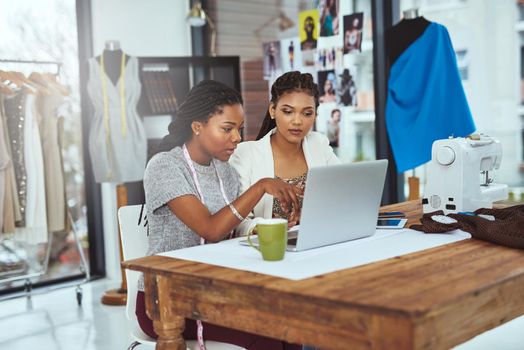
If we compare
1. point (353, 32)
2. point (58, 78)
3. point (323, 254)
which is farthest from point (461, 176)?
point (58, 78)

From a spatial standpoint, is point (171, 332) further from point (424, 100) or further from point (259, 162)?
point (424, 100)

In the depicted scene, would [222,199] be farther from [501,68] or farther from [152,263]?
[501,68]

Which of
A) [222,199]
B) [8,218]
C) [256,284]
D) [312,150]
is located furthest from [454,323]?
[8,218]

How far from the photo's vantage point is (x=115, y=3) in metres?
4.86

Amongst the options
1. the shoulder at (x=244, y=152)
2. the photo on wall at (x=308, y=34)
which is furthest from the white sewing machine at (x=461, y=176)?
the photo on wall at (x=308, y=34)

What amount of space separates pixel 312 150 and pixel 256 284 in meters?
1.28

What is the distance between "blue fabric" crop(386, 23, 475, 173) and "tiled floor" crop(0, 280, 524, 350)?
101 centimetres

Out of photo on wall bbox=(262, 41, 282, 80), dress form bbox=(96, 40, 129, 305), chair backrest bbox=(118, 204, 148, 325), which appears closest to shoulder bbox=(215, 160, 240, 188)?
chair backrest bbox=(118, 204, 148, 325)

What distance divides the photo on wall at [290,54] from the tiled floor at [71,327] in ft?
6.30

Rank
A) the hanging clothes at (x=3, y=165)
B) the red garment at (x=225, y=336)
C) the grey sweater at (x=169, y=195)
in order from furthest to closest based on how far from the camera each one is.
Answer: the hanging clothes at (x=3, y=165)
the grey sweater at (x=169, y=195)
the red garment at (x=225, y=336)

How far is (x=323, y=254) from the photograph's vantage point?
1684mm

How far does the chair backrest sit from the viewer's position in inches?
84.2

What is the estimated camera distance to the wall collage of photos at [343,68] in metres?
4.14

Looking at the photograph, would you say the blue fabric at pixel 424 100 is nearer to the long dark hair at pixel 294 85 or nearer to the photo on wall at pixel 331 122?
the photo on wall at pixel 331 122
